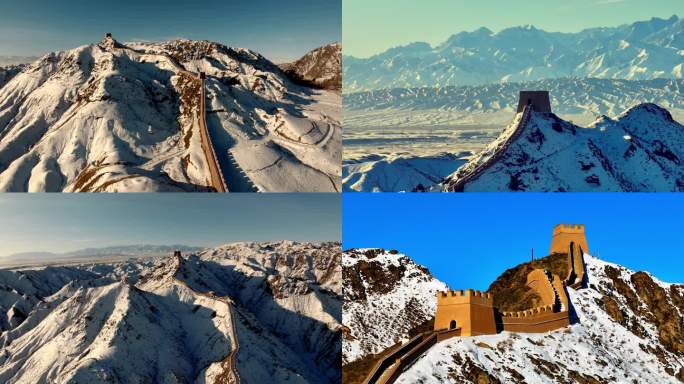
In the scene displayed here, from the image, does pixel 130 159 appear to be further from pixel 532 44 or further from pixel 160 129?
pixel 532 44

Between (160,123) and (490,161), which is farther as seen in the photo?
(490,161)

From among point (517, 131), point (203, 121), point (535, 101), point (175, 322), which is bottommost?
point (175, 322)

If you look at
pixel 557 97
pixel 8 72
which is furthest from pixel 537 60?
pixel 8 72

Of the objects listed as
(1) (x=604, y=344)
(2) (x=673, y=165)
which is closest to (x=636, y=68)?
(2) (x=673, y=165)

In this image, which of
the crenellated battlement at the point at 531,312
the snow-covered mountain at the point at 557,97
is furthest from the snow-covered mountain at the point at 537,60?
the crenellated battlement at the point at 531,312

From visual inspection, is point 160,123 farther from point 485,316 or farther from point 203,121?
point 485,316

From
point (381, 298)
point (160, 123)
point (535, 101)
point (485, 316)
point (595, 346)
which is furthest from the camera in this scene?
point (535, 101)

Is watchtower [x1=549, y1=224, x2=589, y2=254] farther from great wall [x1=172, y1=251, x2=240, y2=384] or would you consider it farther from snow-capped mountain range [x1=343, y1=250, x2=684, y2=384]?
great wall [x1=172, y1=251, x2=240, y2=384]
